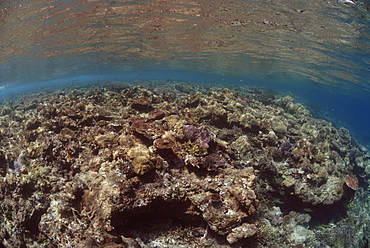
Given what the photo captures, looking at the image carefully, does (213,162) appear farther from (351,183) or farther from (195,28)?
(195,28)

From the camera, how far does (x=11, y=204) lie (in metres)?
5.17

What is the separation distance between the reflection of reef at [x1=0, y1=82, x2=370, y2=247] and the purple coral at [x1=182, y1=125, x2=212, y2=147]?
0.03m

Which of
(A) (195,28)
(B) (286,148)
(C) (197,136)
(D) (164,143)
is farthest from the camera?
(A) (195,28)

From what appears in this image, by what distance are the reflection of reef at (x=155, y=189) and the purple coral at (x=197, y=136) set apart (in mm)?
33

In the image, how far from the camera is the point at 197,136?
245 inches

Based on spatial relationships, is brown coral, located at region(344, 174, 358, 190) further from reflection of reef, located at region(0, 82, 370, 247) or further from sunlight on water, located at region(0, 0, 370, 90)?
sunlight on water, located at region(0, 0, 370, 90)

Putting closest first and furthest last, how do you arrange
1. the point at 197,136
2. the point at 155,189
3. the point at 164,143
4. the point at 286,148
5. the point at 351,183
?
1. the point at 155,189
2. the point at 164,143
3. the point at 197,136
4. the point at 351,183
5. the point at 286,148

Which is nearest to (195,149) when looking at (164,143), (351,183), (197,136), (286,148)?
(197,136)

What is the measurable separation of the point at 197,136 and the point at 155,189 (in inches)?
87.2

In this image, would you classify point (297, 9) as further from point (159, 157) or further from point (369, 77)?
point (369, 77)

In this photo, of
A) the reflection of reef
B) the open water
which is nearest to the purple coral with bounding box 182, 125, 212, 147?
the reflection of reef

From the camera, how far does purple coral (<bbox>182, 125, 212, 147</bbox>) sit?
20.0ft

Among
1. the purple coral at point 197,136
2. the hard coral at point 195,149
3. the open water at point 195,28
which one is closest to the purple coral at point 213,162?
the hard coral at point 195,149

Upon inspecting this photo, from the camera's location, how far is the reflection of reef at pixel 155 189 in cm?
462
